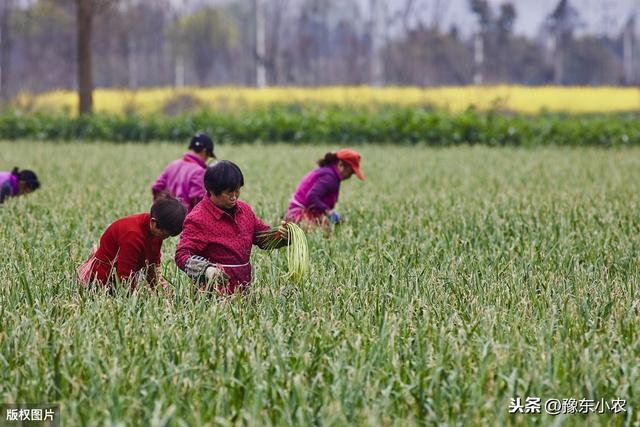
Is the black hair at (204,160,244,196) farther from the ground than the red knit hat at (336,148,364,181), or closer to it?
farther from the ground

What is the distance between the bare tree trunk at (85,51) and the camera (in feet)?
83.0

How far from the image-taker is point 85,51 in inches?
1025

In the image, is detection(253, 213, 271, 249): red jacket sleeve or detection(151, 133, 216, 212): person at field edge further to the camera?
detection(151, 133, 216, 212): person at field edge

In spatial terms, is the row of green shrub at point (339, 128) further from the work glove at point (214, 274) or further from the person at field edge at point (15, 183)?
the work glove at point (214, 274)

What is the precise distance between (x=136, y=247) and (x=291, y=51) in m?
67.2

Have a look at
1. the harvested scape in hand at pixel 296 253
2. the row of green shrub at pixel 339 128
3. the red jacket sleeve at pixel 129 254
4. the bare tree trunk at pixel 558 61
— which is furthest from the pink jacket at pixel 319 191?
the bare tree trunk at pixel 558 61

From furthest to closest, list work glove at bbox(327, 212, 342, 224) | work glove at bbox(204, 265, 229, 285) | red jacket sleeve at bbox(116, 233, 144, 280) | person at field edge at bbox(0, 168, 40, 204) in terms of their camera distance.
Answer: person at field edge at bbox(0, 168, 40, 204) < work glove at bbox(327, 212, 342, 224) < red jacket sleeve at bbox(116, 233, 144, 280) < work glove at bbox(204, 265, 229, 285)

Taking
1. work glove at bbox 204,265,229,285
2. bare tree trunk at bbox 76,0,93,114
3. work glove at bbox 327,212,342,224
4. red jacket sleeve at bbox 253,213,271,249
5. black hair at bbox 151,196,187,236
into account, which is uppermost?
bare tree trunk at bbox 76,0,93,114

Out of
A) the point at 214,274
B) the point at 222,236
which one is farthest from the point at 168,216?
the point at 214,274

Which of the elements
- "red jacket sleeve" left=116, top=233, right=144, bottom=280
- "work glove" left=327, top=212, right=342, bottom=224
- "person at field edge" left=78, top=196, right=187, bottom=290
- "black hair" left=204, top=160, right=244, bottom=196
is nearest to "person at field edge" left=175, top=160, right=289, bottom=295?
"black hair" left=204, top=160, right=244, bottom=196

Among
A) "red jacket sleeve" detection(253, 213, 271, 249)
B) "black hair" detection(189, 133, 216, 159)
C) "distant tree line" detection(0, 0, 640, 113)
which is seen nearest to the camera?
"red jacket sleeve" detection(253, 213, 271, 249)

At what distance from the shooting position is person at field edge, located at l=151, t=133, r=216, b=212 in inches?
279

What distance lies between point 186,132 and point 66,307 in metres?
19.6

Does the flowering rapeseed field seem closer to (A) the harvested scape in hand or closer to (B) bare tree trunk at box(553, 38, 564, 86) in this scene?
(B) bare tree trunk at box(553, 38, 564, 86)
